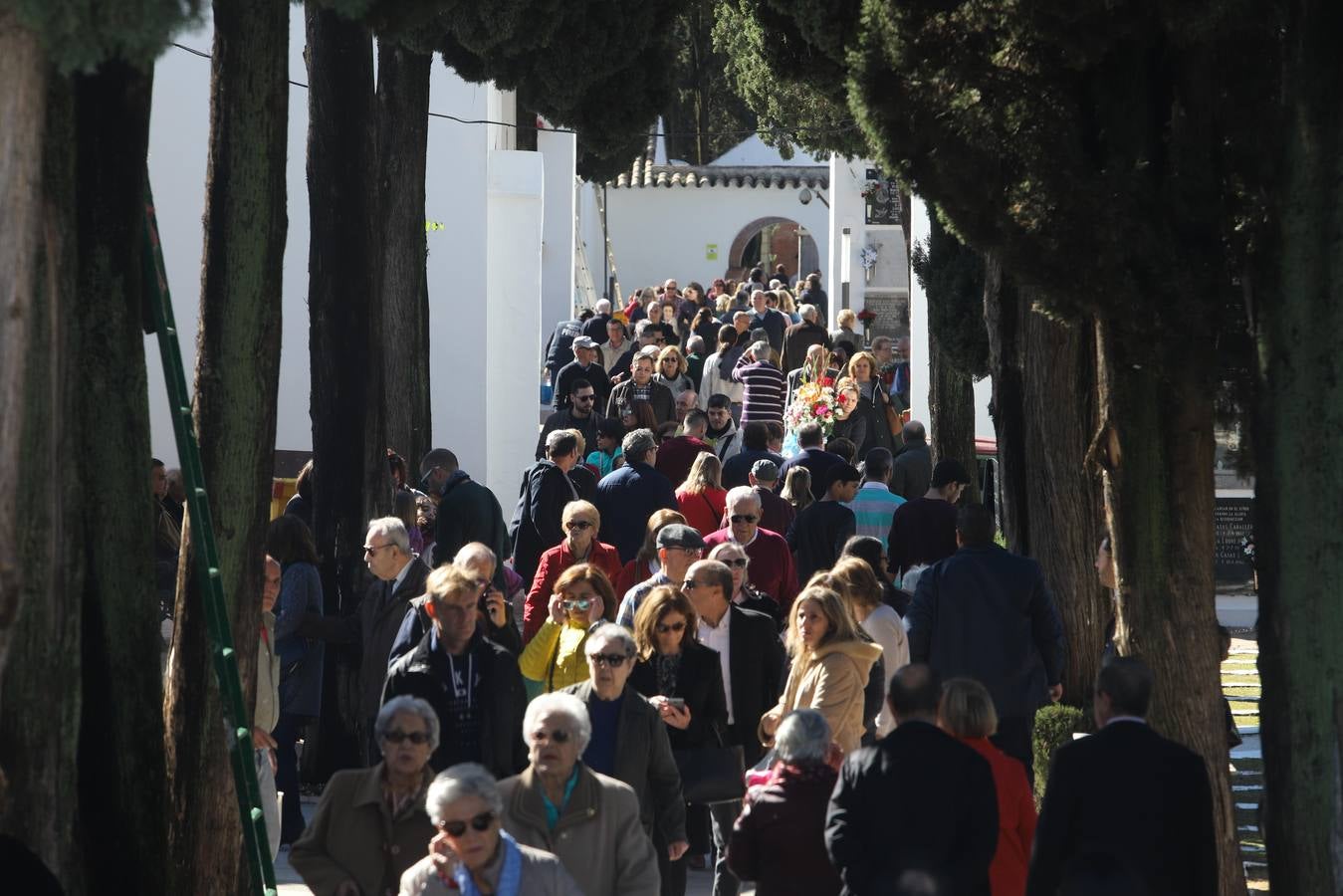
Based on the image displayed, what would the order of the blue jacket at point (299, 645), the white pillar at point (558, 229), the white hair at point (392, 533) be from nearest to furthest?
the white hair at point (392, 533), the blue jacket at point (299, 645), the white pillar at point (558, 229)

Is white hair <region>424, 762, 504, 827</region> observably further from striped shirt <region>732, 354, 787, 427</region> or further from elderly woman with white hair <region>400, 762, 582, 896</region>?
striped shirt <region>732, 354, 787, 427</region>

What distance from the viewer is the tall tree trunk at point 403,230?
45.9 ft

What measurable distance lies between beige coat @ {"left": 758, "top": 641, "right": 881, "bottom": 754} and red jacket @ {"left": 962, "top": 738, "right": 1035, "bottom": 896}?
1.21 meters

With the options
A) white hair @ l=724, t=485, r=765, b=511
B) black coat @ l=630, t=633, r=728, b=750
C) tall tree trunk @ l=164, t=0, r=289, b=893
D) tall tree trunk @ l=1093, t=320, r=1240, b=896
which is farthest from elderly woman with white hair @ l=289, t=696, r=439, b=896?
white hair @ l=724, t=485, r=765, b=511

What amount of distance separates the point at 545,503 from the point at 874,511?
2.00 meters

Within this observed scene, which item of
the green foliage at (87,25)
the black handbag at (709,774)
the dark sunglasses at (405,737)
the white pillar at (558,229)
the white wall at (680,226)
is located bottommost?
the black handbag at (709,774)

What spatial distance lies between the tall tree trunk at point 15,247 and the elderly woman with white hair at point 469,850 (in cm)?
127

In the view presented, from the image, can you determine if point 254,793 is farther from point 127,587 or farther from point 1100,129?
point 1100,129

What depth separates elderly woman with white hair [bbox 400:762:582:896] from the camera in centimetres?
534

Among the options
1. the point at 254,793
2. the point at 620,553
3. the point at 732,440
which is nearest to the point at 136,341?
the point at 254,793

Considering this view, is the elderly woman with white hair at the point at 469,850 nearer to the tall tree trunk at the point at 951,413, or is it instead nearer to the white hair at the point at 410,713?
the white hair at the point at 410,713

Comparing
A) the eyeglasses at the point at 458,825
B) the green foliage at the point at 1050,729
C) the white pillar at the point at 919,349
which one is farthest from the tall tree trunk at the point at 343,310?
the white pillar at the point at 919,349

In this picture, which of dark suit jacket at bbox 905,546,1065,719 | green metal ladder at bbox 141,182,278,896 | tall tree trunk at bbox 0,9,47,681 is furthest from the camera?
dark suit jacket at bbox 905,546,1065,719

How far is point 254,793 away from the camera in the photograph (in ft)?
22.4
